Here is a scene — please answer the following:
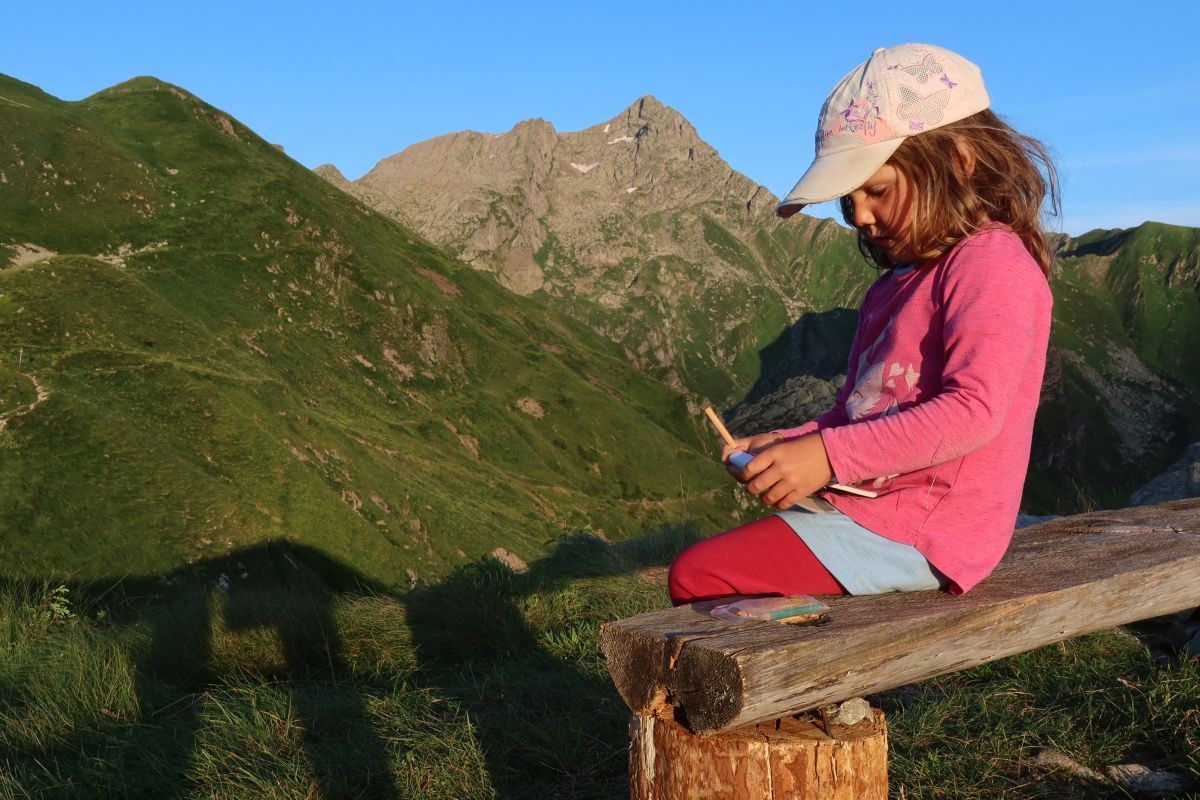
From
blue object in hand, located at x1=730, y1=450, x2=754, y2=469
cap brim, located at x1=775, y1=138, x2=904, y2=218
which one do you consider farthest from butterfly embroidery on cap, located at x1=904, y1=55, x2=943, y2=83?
blue object in hand, located at x1=730, y1=450, x2=754, y2=469

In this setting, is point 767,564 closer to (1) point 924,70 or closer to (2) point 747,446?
(2) point 747,446

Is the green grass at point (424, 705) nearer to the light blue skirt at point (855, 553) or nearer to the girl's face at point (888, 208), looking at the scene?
the light blue skirt at point (855, 553)

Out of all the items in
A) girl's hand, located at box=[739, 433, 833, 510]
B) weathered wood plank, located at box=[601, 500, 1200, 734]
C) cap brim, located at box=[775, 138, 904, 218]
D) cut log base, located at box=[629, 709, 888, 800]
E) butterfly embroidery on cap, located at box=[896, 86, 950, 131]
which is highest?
butterfly embroidery on cap, located at box=[896, 86, 950, 131]

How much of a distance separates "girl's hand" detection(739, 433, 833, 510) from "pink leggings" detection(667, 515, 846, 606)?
16cm

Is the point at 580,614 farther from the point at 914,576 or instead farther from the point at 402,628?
the point at 914,576

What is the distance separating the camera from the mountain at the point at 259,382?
39.9m

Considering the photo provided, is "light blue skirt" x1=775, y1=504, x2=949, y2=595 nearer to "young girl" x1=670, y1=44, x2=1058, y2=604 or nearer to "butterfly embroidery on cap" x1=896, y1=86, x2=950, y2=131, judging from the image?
"young girl" x1=670, y1=44, x2=1058, y2=604

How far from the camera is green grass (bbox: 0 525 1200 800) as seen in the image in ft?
15.8

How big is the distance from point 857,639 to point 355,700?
4505mm

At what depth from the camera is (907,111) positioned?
336cm

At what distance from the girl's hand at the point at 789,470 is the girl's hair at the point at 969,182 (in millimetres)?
983

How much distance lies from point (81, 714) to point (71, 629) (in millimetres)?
2316

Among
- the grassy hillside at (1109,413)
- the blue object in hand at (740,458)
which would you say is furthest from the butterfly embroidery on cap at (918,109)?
the grassy hillside at (1109,413)

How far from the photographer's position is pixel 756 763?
271 centimetres
